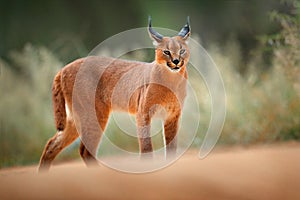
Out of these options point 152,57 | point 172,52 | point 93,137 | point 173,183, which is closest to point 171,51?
point 172,52

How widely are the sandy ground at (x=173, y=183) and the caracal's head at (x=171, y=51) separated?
1.98ft

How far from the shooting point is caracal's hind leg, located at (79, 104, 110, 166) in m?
3.59

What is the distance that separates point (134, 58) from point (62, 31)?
636 millimetres

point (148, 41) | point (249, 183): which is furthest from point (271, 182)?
point (148, 41)

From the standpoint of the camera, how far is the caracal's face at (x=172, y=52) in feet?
11.3

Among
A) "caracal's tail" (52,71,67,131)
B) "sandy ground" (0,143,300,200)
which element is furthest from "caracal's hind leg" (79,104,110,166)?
"sandy ground" (0,143,300,200)

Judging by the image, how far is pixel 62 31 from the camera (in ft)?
15.0

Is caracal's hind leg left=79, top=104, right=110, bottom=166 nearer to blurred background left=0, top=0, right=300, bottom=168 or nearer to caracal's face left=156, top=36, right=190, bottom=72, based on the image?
blurred background left=0, top=0, right=300, bottom=168

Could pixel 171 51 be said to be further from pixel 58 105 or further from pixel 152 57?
pixel 58 105

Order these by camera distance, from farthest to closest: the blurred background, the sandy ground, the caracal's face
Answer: the blurred background → the caracal's face → the sandy ground

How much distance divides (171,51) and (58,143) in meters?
0.89

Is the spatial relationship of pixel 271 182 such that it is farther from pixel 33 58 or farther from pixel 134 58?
pixel 33 58

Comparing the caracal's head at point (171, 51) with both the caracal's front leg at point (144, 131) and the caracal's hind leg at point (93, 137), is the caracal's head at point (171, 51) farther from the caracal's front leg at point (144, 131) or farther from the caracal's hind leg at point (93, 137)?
the caracal's hind leg at point (93, 137)

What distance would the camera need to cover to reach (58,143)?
3590 millimetres
